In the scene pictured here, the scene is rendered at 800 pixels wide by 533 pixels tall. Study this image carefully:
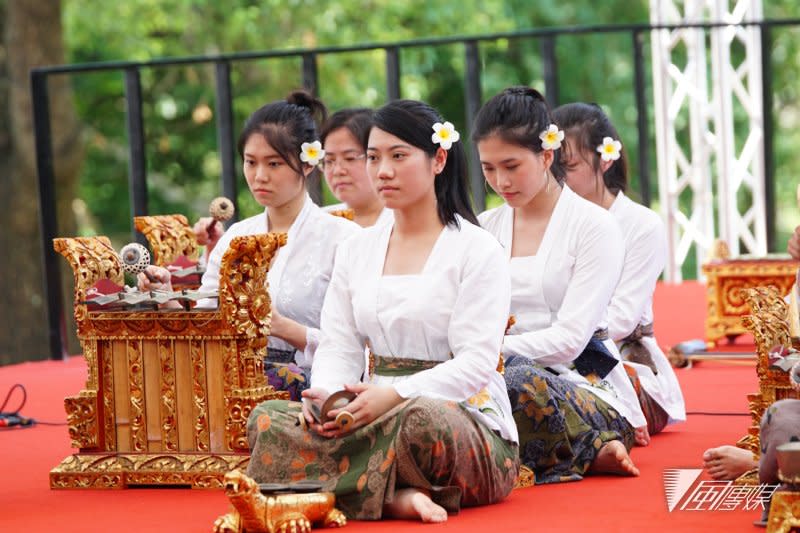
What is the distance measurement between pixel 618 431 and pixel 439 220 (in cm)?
92

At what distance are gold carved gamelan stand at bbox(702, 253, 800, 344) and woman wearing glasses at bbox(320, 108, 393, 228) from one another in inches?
89.1

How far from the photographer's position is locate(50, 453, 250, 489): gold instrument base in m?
4.12

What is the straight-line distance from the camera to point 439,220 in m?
3.83

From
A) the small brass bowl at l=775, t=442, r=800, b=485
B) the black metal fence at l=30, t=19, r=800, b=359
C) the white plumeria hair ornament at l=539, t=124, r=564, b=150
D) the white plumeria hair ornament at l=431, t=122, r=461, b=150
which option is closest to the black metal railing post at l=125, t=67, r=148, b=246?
the black metal fence at l=30, t=19, r=800, b=359

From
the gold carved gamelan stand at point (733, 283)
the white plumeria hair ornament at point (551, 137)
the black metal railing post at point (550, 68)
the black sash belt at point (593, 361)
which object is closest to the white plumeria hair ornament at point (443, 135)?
the white plumeria hair ornament at point (551, 137)

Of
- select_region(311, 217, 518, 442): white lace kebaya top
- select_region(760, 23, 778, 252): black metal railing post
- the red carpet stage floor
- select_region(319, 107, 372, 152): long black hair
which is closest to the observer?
the red carpet stage floor

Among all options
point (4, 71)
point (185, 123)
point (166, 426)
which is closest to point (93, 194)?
point (185, 123)

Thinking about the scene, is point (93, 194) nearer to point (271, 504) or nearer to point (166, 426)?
point (166, 426)

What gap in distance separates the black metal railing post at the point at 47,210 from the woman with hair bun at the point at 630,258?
12.2ft

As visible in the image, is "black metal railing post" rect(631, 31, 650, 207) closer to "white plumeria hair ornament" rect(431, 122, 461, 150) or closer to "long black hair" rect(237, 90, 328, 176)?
"long black hair" rect(237, 90, 328, 176)

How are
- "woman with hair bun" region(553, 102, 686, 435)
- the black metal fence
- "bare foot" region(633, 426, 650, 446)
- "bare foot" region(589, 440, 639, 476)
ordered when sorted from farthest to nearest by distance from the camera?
the black metal fence → "woman with hair bun" region(553, 102, 686, 435) → "bare foot" region(633, 426, 650, 446) → "bare foot" region(589, 440, 639, 476)

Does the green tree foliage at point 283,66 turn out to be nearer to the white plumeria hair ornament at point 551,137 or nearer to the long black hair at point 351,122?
the long black hair at point 351,122

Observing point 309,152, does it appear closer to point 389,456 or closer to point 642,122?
point 389,456

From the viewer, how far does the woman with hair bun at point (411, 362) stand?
355 centimetres
